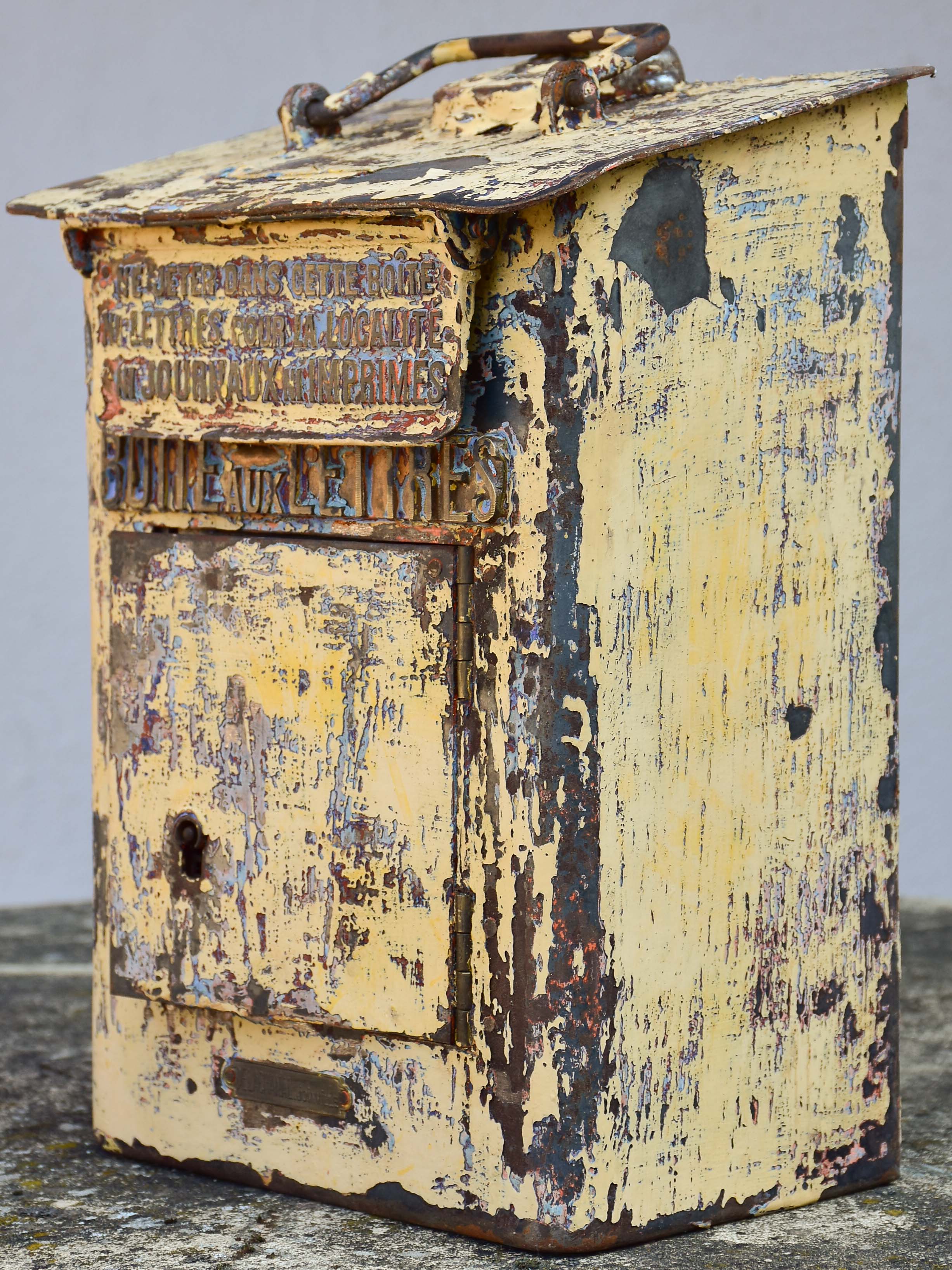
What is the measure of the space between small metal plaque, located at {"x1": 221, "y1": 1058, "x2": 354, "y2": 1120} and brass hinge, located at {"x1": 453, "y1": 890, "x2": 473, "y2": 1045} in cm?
23

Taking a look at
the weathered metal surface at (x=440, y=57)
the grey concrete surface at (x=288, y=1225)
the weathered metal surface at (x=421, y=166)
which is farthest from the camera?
the weathered metal surface at (x=440, y=57)

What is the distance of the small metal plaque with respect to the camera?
2697 mm

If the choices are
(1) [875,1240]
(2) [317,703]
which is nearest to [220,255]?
(2) [317,703]

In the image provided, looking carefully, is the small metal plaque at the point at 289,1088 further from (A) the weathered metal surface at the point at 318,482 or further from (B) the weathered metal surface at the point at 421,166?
(B) the weathered metal surface at the point at 421,166

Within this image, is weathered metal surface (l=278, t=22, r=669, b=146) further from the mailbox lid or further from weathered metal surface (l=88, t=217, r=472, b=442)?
the mailbox lid

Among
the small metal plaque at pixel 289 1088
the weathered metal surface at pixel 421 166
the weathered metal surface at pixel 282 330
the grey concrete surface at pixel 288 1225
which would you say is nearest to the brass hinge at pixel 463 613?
the weathered metal surface at pixel 282 330

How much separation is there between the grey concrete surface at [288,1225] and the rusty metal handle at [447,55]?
1.61 m

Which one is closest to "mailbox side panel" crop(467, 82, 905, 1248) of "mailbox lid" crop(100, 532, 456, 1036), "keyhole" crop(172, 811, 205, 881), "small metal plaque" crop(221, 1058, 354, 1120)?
"mailbox lid" crop(100, 532, 456, 1036)

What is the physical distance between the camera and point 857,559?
2766 millimetres

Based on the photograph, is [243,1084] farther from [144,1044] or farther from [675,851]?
[675,851]

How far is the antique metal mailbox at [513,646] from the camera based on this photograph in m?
2.49

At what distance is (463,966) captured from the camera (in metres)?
2.54

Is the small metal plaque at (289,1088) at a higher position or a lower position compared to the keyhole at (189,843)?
lower

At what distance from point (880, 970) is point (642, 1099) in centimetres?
47
